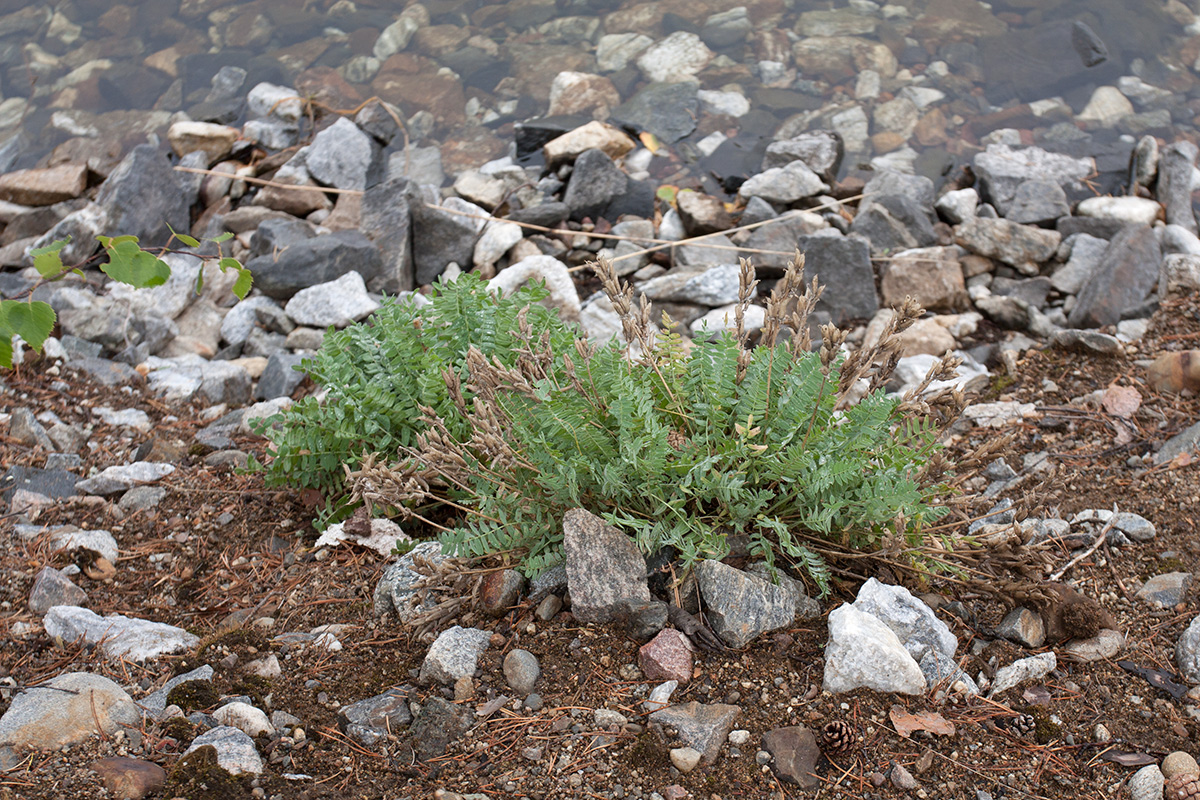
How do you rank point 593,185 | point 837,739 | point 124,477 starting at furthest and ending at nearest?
point 593,185 < point 124,477 < point 837,739

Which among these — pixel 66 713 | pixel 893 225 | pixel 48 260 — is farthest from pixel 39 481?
pixel 893 225

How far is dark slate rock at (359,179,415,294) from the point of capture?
235 inches

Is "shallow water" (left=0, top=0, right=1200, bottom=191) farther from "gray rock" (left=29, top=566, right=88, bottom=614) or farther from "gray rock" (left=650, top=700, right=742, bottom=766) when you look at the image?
"gray rock" (left=650, top=700, right=742, bottom=766)

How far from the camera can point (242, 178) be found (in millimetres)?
7230

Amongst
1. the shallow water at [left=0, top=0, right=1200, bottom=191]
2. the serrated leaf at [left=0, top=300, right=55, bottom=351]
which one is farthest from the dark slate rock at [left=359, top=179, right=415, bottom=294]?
the serrated leaf at [left=0, top=300, right=55, bottom=351]

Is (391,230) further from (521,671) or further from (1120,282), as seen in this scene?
(1120,282)

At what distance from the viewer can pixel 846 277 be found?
5594mm

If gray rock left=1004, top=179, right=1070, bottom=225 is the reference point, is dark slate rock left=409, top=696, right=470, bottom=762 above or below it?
above

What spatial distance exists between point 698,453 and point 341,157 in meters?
6.21

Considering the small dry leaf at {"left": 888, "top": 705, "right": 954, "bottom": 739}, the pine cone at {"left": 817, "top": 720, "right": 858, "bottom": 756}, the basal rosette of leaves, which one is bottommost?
the small dry leaf at {"left": 888, "top": 705, "right": 954, "bottom": 739}

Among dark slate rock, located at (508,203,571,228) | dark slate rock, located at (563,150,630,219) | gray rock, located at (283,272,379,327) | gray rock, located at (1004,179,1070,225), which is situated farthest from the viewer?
dark slate rock, located at (563,150,630,219)

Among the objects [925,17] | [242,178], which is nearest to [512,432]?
[242,178]

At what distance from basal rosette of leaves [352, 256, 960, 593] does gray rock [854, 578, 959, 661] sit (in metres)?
0.13

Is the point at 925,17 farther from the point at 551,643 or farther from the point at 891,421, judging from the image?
the point at 551,643
